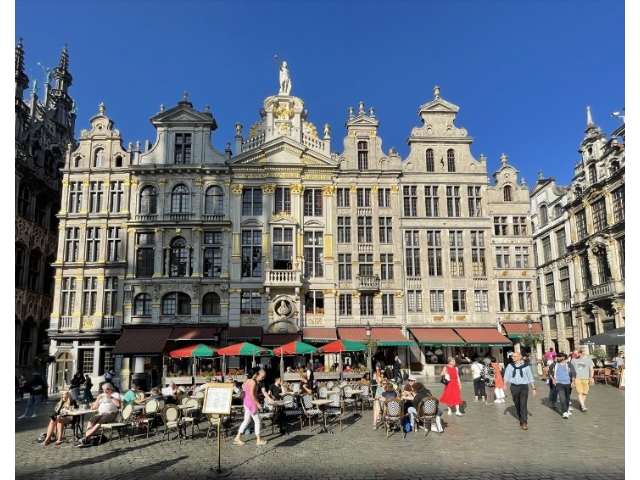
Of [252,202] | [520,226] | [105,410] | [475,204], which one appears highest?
[252,202]

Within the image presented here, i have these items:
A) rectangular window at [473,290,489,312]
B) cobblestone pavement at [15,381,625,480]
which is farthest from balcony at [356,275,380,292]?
cobblestone pavement at [15,381,625,480]

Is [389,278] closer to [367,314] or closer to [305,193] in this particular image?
[367,314]

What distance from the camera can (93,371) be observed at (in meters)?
33.9

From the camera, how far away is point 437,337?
34250mm

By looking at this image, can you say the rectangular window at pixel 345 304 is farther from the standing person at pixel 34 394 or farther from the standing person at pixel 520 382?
the standing person at pixel 520 382

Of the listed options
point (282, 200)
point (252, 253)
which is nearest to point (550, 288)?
point (282, 200)

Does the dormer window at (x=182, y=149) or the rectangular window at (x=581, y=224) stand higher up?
the dormer window at (x=182, y=149)

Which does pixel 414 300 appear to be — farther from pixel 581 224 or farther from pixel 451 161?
pixel 581 224

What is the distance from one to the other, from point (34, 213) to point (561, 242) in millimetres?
47626

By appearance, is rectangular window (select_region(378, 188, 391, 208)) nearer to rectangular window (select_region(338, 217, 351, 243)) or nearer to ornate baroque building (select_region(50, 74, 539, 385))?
ornate baroque building (select_region(50, 74, 539, 385))

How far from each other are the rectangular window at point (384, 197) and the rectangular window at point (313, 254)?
17.1 ft

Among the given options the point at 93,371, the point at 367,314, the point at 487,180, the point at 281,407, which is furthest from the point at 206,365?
the point at 487,180

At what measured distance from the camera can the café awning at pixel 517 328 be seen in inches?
1380

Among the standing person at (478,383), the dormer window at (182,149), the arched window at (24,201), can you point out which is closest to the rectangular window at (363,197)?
the dormer window at (182,149)
